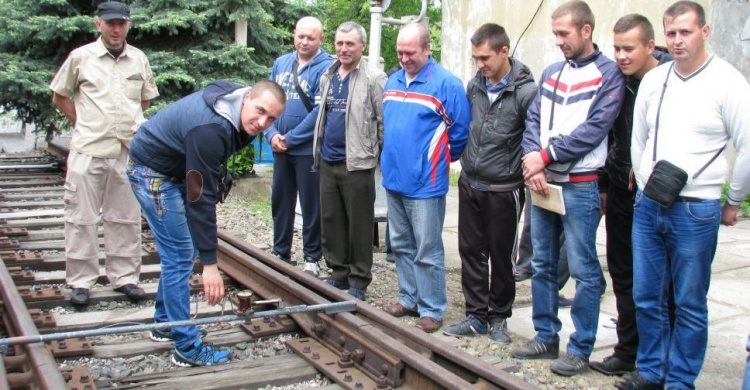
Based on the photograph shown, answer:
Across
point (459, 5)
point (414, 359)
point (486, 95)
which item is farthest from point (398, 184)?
point (459, 5)

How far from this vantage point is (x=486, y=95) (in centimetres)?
494

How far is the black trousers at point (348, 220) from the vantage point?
5738 mm

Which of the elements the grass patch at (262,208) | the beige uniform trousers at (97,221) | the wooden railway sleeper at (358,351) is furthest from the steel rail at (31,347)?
the grass patch at (262,208)

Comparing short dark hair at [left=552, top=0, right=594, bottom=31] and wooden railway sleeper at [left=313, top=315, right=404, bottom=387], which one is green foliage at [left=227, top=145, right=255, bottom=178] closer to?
wooden railway sleeper at [left=313, top=315, right=404, bottom=387]

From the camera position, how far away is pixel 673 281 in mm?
3979

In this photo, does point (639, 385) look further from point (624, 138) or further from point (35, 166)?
point (35, 166)

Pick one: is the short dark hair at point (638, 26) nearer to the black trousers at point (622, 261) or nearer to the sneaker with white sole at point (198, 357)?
the black trousers at point (622, 261)

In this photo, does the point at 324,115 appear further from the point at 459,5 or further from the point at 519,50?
the point at 459,5

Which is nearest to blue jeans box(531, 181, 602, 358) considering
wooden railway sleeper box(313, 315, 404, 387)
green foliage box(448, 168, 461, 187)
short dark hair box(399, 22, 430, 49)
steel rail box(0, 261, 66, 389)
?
wooden railway sleeper box(313, 315, 404, 387)

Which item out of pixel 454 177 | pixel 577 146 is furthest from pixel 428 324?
pixel 454 177

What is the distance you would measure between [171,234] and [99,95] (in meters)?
1.86

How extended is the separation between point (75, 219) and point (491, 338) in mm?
3060

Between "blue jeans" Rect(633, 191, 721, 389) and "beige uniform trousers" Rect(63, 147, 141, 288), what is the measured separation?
3.55m

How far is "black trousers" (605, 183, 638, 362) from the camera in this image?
14.5ft
